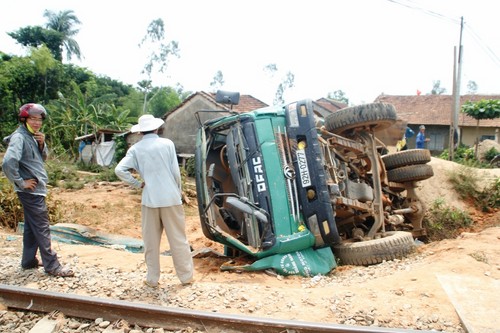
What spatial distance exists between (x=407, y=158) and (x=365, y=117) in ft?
5.01

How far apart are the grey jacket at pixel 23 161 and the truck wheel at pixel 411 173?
17.3 feet

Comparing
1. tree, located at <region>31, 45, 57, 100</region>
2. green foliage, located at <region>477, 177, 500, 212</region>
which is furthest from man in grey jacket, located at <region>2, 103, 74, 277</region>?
tree, located at <region>31, 45, 57, 100</region>

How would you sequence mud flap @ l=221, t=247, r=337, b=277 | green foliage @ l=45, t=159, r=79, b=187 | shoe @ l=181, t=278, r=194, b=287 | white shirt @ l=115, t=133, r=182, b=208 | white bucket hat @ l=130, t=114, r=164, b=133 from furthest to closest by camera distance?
green foliage @ l=45, t=159, r=79, b=187, mud flap @ l=221, t=247, r=337, b=277, shoe @ l=181, t=278, r=194, b=287, white bucket hat @ l=130, t=114, r=164, b=133, white shirt @ l=115, t=133, r=182, b=208

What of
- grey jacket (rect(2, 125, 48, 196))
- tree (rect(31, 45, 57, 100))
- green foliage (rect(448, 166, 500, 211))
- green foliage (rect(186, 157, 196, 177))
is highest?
tree (rect(31, 45, 57, 100))

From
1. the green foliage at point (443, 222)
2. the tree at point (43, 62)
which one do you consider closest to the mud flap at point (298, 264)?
the green foliage at point (443, 222)

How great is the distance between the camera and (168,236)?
432 cm

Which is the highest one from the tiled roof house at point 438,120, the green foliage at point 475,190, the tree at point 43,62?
the tree at point 43,62

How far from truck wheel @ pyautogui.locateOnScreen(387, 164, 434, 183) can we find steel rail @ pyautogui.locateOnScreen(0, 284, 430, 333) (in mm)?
4227

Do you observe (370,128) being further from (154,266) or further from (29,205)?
(29,205)

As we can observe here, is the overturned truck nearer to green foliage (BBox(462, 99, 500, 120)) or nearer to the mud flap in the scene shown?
the mud flap

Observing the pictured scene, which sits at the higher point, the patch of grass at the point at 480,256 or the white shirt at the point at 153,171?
the white shirt at the point at 153,171

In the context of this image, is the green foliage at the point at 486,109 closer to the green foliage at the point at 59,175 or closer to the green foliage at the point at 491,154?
the green foliage at the point at 491,154

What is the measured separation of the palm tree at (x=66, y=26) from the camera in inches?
1486

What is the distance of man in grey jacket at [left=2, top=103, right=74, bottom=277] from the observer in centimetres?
432
